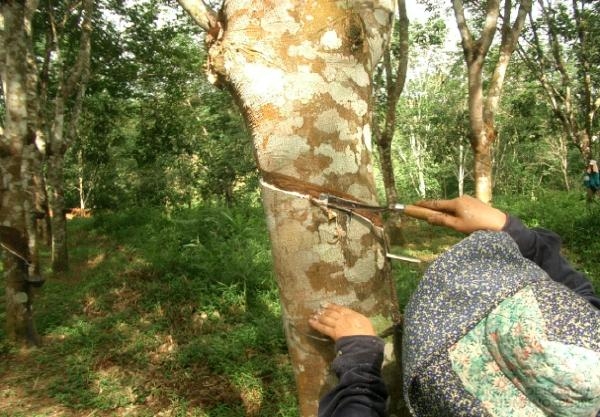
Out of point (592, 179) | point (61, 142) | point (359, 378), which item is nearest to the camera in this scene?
point (359, 378)

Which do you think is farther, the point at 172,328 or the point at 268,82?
the point at 172,328

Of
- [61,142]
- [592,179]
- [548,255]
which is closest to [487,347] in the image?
[548,255]

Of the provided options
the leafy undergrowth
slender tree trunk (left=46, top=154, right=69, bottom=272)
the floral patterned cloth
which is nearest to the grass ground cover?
the leafy undergrowth

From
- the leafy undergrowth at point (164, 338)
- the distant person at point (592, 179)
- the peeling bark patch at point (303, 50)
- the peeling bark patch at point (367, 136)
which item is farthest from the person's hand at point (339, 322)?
the distant person at point (592, 179)

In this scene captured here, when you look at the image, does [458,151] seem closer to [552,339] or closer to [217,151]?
[217,151]

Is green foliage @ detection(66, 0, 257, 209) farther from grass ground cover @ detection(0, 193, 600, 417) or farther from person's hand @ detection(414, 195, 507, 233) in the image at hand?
person's hand @ detection(414, 195, 507, 233)

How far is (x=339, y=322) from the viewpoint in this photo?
121 centimetres

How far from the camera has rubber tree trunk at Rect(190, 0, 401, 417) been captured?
119cm

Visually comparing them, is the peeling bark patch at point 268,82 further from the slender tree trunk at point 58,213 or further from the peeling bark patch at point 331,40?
the slender tree trunk at point 58,213

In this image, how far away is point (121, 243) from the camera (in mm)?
8609

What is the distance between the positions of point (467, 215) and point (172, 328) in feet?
13.5

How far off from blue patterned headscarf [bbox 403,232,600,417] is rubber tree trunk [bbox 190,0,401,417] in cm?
27

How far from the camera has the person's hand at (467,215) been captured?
1262 millimetres

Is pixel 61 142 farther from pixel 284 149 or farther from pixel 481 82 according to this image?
pixel 284 149
